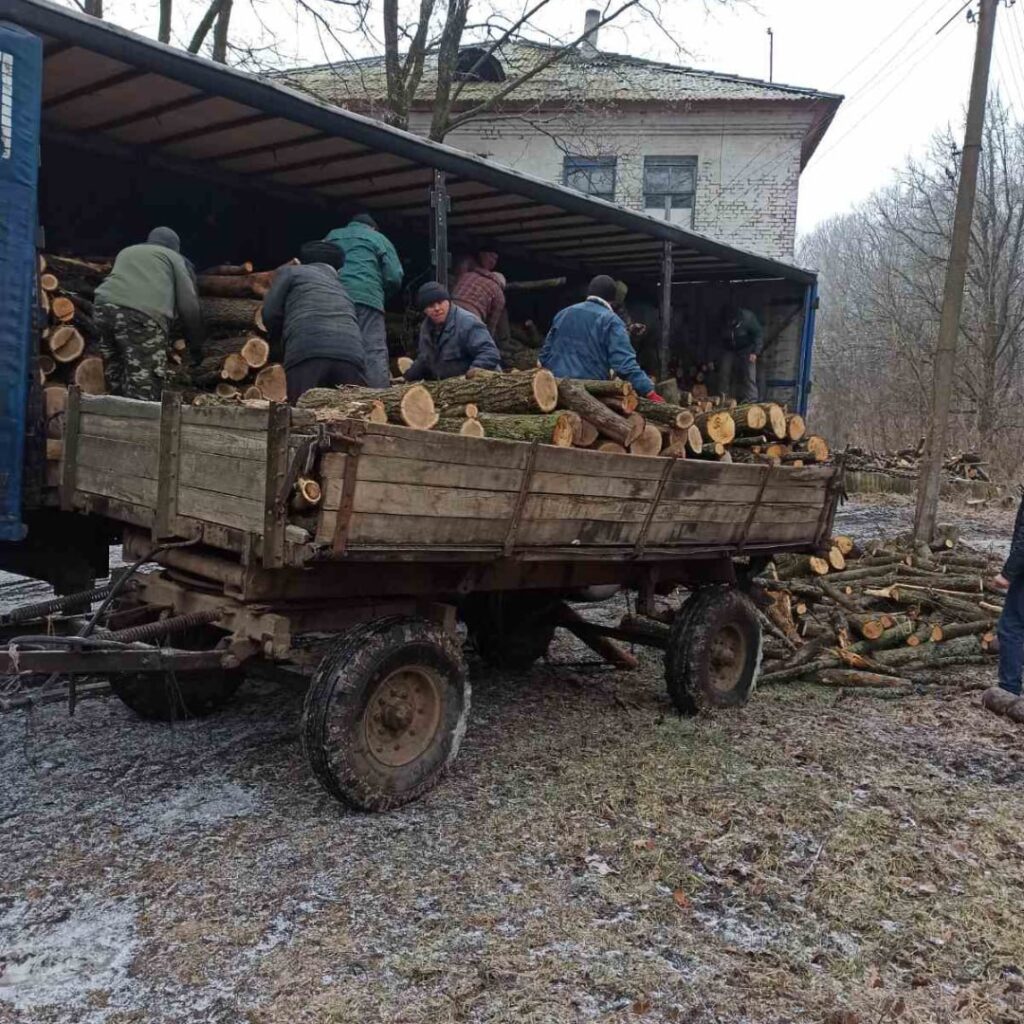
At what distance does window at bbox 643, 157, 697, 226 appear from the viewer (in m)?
20.5

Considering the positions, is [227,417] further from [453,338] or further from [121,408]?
[453,338]

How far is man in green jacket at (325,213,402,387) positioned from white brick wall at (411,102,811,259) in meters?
13.7

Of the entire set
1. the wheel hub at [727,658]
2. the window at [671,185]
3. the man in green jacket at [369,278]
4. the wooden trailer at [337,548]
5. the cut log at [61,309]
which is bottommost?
the wheel hub at [727,658]

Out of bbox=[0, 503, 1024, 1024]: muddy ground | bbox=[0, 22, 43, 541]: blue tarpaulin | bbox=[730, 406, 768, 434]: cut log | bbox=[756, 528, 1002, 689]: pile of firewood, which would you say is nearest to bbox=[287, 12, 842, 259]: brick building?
bbox=[756, 528, 1002, 689]: pile of firewood

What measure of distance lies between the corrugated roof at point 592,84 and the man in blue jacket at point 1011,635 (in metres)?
15.3

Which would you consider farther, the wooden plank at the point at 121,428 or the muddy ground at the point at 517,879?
the wooden plank at the point at 121,428

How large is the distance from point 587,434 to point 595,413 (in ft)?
0.38

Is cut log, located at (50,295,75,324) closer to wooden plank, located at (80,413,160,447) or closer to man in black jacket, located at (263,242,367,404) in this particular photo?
man in black jacket, located at (263,242,367,404)

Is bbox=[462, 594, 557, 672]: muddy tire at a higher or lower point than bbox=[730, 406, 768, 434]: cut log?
lower

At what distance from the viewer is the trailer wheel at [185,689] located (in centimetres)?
445

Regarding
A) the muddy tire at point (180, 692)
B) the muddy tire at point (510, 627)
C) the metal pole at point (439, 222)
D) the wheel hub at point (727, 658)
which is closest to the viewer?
the muddy tire at point (180, 692)

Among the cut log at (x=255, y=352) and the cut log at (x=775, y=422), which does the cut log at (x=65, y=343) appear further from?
the cut log at (x=775, y=422)

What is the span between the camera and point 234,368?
6.74 meters

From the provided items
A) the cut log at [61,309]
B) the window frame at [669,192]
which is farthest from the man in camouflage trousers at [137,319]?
the window frame at [669,192]
